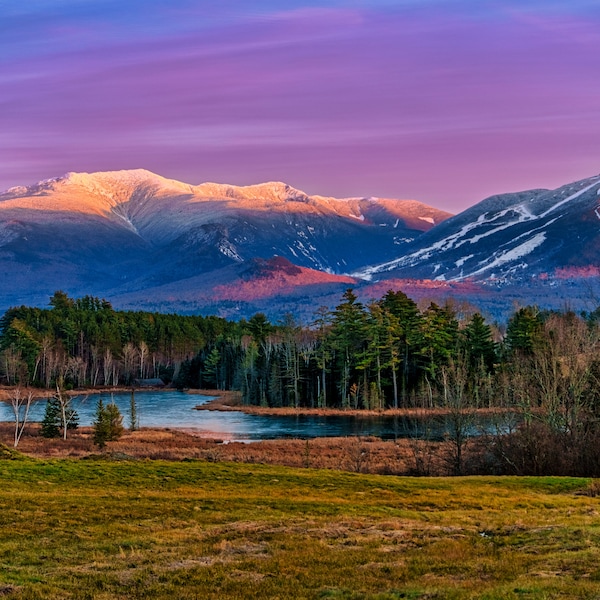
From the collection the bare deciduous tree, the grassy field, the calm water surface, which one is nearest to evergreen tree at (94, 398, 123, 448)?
the bare deciduous tree

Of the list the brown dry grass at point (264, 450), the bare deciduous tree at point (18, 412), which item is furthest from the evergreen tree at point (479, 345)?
the bare deciduous tree at point (18, 412)

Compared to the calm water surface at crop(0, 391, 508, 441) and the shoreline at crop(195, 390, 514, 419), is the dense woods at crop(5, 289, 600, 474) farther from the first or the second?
the calm water surface at crop(0, 391, 508, 441)

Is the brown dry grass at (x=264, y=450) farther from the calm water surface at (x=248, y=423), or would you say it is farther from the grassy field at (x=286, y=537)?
the grassy field at (x=286, y=537)

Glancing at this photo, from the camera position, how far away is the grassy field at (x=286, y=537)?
1805cm

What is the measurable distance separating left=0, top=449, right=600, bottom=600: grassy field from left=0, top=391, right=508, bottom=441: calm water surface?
41232 mm

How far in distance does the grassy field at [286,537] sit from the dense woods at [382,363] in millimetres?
15247

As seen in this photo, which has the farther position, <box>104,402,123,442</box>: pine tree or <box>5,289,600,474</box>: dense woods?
<box>104,402,123,442</box>: pine tree

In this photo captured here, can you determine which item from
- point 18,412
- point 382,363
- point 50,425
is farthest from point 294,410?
point 50,425

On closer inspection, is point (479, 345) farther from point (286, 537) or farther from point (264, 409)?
point (286, 537)

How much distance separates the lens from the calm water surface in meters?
86.4

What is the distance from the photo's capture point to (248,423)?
10112cm

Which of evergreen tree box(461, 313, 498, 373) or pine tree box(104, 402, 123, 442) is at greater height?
evergreen tree box(461, 313, 498, 373)

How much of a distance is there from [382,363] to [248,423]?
1210 inches

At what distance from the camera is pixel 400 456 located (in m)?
61.6
